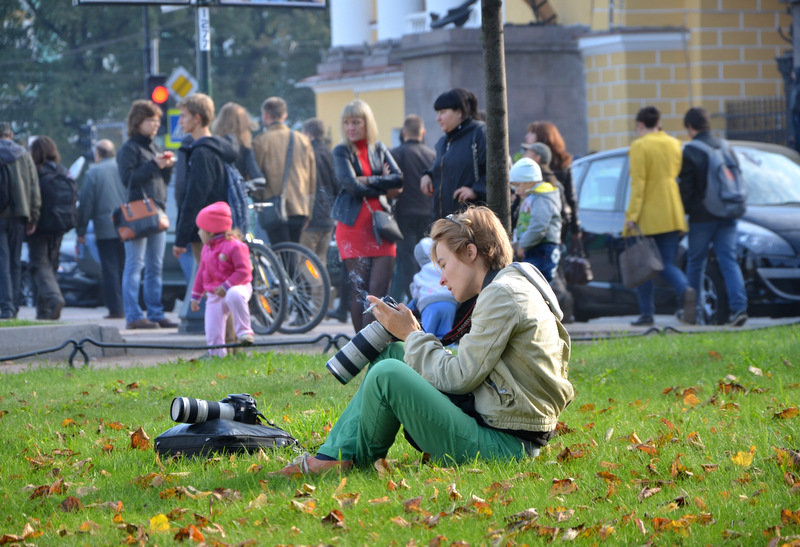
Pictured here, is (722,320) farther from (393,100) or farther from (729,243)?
(393,100)

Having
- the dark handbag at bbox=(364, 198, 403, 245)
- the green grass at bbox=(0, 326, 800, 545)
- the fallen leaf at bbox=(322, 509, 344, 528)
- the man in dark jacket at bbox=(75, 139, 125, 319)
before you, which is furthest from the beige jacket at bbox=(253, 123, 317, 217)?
the fallen leaf at bbox=(322, 509, 344, 528)

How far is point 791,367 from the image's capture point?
28.6 feet

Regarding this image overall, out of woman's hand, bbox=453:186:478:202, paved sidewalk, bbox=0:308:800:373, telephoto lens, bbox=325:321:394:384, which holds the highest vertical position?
woman's hand, bbox=453:186:478:202

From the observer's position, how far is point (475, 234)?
213 inches

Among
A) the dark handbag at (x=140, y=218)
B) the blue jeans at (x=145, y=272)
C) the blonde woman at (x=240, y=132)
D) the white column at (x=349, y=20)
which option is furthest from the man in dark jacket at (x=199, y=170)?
the white column at (x=349, y=20)

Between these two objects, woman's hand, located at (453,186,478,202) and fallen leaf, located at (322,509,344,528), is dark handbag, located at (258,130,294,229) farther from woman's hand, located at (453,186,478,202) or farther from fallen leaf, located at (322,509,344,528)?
fallen leaf, located at (322,509,344,528)

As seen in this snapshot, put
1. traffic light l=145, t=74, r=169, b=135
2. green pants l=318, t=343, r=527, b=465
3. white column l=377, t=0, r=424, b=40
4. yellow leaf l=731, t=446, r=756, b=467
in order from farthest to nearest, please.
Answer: white column l=377, t=0, r=424, b=40 < traffic light l=145, t=74, r=169, b=135 < yellow leaf l=731, t=446, r=756, b=467 < green pants l=318, t=343, r=527, b=465

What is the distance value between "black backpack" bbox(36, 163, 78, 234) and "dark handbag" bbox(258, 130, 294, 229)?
256cm

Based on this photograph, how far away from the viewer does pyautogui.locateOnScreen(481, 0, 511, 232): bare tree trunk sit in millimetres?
8289

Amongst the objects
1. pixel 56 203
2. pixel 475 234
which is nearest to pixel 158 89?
pixel 56 203

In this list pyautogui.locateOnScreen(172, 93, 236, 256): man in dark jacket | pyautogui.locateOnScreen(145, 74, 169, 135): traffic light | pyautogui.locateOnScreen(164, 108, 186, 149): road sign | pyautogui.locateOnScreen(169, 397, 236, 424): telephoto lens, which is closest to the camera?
pyautogui.locateOnScreen(169, 397, 236, 424): telephoto lens

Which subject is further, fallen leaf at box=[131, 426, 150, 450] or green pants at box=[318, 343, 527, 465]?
fallen leaf at box=[131, 426, 150, 450]

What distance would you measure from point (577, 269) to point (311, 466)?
701 cm

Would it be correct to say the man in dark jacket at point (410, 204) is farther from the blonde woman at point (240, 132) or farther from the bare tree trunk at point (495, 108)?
the bare tree trunk at point (495, 108)
